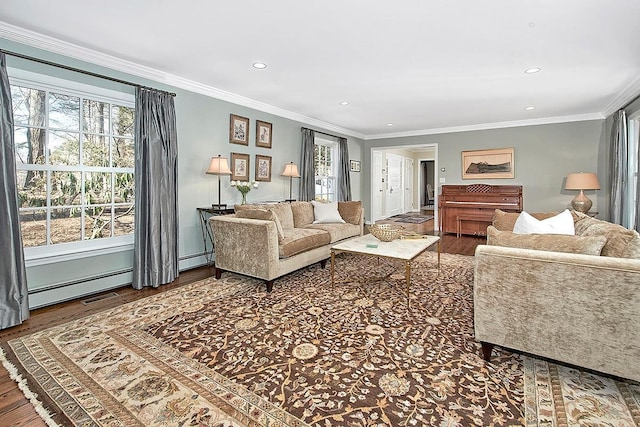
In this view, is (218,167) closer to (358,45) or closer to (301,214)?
(301,214)

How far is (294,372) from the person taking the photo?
1.84 meters

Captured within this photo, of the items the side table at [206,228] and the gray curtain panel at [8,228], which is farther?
the side table at [206,228]

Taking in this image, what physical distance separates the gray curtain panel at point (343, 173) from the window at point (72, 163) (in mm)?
4413

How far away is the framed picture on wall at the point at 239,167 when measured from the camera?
183 inches

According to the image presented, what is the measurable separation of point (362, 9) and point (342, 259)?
120 inches

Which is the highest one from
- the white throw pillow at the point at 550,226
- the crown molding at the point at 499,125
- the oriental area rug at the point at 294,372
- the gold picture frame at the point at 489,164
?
the crown molding at the point at 499,125

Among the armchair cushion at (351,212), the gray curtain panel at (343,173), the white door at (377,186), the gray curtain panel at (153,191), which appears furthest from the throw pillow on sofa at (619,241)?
the white door at (377,186)

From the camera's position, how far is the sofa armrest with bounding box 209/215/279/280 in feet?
10.4

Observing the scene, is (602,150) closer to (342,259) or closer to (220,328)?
(342,259)

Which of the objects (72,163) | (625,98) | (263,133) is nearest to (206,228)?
(72,163)

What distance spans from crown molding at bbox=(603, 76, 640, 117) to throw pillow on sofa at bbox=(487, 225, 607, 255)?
3484 millimetres

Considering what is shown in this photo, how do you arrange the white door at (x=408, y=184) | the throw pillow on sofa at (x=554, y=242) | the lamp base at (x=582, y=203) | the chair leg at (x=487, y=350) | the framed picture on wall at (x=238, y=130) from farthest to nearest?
the white door at (x=408, y=184), the lamp base at (x=582, y=203), the framed picture on wall at (x=238, y=130), the chair leg at (x=487, y=350), the throw pillow on sofa at (x=554, y=242)

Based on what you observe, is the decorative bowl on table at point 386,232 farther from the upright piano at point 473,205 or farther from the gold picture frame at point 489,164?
the gold picture frame at point 489,164

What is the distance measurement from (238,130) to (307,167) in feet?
5.38
